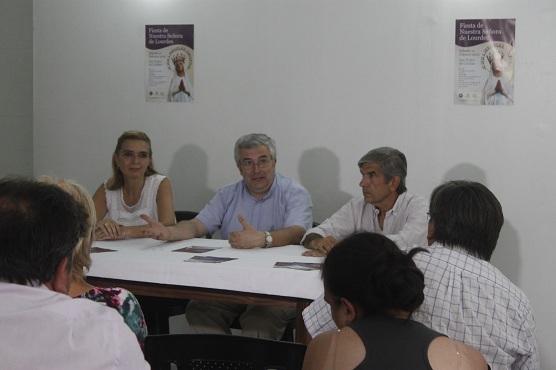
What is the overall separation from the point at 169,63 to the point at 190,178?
754mm

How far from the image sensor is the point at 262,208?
380cm

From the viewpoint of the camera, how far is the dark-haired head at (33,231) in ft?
4.09

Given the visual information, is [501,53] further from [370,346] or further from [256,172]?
[370,346]

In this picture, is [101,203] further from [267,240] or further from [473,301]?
[473,301]

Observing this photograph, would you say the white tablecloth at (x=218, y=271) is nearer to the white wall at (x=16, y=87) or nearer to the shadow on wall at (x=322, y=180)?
the shadow on wall at (x=322, y=180)

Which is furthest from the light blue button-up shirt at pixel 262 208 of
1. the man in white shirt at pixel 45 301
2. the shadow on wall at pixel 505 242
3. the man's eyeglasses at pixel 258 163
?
the man in white shirt at pixel 45 301

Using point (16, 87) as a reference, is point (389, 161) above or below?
below

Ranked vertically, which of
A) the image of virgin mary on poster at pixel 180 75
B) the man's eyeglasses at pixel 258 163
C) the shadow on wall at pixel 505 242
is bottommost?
the shadow on wall at pixel 505 242

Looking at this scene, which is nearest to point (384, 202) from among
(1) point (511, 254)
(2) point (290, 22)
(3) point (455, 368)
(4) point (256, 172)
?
(4) point (256, 172)

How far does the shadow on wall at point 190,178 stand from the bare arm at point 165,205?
0.65m

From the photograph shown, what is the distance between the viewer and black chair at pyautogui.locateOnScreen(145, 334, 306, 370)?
5.39 ft

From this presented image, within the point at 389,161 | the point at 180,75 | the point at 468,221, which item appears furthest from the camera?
the point at 180,75

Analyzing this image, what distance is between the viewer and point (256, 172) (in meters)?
3.69

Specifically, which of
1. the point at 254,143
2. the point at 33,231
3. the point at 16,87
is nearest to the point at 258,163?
the point at 254,143
